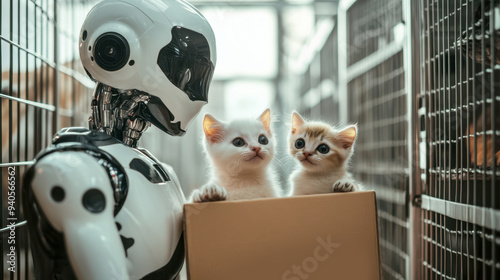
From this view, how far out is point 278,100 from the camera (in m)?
3.22

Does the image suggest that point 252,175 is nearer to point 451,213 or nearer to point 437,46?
point 451,213

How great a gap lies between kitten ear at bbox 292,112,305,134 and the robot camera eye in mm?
503

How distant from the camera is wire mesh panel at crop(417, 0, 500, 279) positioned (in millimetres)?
796

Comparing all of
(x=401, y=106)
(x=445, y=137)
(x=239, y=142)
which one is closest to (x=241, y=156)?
(x=239, y=142)

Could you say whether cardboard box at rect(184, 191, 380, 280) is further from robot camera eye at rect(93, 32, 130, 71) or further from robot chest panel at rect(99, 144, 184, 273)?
robot camera eye at rect(93, 32, 130, 71)

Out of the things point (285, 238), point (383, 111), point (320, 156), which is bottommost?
point (285, 238)

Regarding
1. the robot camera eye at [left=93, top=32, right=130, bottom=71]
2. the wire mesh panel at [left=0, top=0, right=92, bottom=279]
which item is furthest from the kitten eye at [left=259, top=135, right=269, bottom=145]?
the wire mesh panel at [left=0, top=0, right=92, bottom=279]

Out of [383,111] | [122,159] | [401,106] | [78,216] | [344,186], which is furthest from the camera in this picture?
[383,111]

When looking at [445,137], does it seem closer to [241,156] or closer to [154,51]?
[241,156]

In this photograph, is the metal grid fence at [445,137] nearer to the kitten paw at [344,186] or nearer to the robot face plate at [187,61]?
the kitten paw at [344,186]

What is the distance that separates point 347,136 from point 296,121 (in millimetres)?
150

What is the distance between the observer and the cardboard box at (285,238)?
2.78 ft

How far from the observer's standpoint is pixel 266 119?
45.3 inches

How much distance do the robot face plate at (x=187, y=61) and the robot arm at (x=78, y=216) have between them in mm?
279
